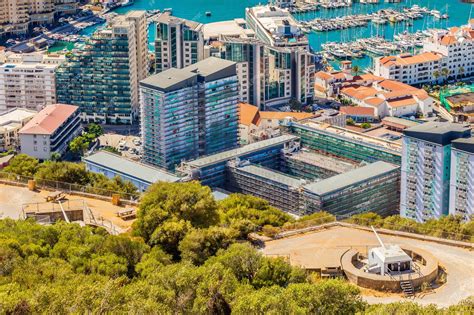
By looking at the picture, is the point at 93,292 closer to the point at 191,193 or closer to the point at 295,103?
the point at 191,193

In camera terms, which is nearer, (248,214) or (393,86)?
(248,214)

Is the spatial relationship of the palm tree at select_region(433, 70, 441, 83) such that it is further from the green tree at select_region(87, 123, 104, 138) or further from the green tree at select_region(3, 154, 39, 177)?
the green tree at select_region(3, 154, 39, 177)

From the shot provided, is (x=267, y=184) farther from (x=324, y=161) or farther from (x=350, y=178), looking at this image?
(x=324, y=161)

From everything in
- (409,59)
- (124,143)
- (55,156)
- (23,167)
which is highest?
(23,167)

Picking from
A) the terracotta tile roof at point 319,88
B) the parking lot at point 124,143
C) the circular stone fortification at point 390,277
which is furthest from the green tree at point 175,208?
the terracotta tile roof at point 319,88

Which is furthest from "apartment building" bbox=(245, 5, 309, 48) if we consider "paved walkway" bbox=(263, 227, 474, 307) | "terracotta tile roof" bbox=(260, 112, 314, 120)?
"paved walkway" bbox=(263, 227, 474, 307)

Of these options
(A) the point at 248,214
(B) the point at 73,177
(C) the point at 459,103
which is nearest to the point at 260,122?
(C) the point at 459,103

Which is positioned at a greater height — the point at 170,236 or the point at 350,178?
the point at 170,236
